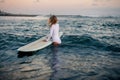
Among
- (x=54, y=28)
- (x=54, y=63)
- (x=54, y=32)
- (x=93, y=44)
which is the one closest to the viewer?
(x=54, y=63)

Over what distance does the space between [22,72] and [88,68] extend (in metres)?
2.77

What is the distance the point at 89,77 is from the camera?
6199mm

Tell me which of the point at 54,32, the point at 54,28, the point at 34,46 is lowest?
the point at 34,46

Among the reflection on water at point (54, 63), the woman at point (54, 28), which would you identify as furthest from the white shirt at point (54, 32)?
the reflection on water at point (54, 63)

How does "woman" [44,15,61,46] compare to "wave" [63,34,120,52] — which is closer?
"woman" [44,15,61,46]

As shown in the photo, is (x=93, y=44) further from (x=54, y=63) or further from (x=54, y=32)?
(x=54, y=63)

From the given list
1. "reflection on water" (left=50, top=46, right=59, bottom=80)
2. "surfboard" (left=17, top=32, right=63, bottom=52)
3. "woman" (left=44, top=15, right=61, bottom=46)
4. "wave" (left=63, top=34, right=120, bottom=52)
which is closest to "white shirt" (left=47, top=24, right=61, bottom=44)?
"woman" (left=44, top=15, right=61, bottom=46)

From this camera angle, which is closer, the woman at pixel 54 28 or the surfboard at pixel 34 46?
the surfboard at pixel 34 46

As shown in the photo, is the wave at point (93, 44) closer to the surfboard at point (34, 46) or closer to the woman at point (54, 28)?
the woman at point (54, 28)

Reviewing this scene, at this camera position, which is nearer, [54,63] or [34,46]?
[54,63]

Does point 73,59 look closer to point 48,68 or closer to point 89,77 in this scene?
point 48,68

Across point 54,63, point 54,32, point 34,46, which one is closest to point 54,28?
point 54,32

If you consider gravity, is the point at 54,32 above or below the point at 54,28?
below

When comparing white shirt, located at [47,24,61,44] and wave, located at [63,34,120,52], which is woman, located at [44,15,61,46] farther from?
wave, located at [63,34,120,52]
